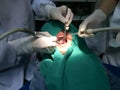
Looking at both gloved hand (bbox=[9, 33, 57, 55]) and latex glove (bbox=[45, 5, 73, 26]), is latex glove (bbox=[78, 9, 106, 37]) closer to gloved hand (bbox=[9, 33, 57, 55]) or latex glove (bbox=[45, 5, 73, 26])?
latex glove (bbox=[45, 5, 73, 26])

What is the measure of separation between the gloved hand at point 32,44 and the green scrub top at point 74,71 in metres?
0.07

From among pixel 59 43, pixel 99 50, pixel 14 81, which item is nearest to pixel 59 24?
pixel 59 43

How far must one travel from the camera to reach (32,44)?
4.38ft

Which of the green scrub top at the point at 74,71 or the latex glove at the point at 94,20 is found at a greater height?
the latex glove at the point at 94,20

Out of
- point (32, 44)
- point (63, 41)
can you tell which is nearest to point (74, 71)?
point (63, 41)

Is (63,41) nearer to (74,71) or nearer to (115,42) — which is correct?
(74,71)

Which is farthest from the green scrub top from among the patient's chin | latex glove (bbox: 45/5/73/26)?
latex glove (bbox: 45/5/73/26)

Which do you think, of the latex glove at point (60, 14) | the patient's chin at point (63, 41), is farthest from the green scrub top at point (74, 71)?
the latex glove at point (60, 14)

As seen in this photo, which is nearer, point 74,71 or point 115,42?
point 74,71

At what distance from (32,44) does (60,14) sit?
22 cm

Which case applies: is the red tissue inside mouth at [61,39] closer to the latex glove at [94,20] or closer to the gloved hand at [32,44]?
the gloved hand at [32,44]

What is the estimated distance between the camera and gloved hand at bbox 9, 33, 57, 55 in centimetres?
129

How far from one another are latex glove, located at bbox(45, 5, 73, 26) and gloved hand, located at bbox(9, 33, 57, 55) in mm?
116

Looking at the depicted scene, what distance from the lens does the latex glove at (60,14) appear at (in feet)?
4.41
